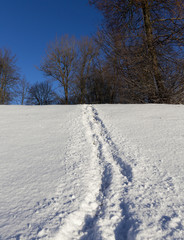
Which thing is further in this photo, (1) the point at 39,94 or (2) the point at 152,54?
(1) the point at 39,94

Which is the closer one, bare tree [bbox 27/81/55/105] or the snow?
the snow

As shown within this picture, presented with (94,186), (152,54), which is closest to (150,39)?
(152,54)

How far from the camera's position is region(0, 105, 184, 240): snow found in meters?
1.00

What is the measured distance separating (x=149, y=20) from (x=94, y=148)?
623 cm

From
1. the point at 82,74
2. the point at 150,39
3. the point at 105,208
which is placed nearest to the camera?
the point at 105,208

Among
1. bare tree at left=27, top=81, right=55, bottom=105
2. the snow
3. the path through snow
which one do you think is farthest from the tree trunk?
bare tree at left=27, top=81, right=55, bottom=105

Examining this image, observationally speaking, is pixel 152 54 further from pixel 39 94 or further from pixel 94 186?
pixel 39 94

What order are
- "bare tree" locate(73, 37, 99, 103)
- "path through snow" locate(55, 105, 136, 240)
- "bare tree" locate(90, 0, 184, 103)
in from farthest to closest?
"bare tree" locate(73, 37, 99, 103)
"bare tree" locate(90, 0, 184, 103)
"path through snow" locate(55, 105, 136, 240)

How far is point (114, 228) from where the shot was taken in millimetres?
1025

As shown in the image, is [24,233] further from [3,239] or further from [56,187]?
[56,187]

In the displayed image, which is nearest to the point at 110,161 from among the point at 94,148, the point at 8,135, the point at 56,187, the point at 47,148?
the point at 94,148

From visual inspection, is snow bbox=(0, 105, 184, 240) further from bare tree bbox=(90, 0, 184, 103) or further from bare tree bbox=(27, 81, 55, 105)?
bare tree bbox=(27, 81, 55, 105)

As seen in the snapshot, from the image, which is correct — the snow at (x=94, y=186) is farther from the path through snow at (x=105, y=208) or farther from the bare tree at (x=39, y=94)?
the bare tree at (x=39, y=94)

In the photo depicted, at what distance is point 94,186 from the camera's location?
4.73 ft
